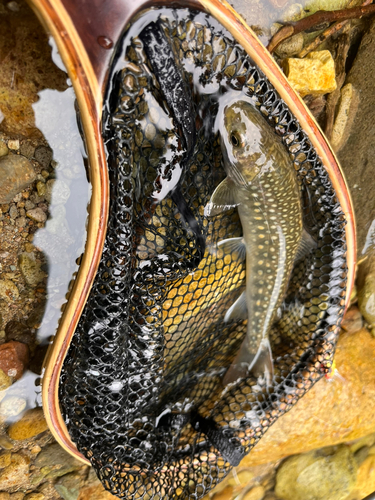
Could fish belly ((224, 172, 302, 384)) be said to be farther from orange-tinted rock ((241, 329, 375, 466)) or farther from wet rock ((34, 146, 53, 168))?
wet rock ((34, 146, 53, 168))

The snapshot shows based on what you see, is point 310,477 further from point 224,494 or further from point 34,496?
point 34,496

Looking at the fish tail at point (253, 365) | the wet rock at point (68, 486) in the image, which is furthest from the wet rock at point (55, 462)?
the fish tail at point (253, 365)

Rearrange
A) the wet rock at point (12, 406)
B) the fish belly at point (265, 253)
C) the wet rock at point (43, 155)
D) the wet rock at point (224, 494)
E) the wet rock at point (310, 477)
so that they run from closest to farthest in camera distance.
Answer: the wet rock at point (43, 155), the fish belly at point (265, 253), the wet rock at point (12, 406), the wet rock at point (224, 494), the wet rock at point (310, 477)

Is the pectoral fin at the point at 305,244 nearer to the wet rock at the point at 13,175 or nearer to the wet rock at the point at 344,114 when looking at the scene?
the wet rock at the point at 344,114

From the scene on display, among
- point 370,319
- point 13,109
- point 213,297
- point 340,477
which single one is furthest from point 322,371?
point 13,109

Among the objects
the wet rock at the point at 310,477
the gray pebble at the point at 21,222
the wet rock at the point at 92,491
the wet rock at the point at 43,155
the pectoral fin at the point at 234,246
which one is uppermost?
the wet rock at the point at 43,155

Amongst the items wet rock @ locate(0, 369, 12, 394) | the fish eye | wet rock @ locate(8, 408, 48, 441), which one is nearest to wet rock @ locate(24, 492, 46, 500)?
wet rock @ locate(8, 408, 48, 441)

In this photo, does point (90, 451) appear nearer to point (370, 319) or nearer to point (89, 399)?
point (89, 399)
